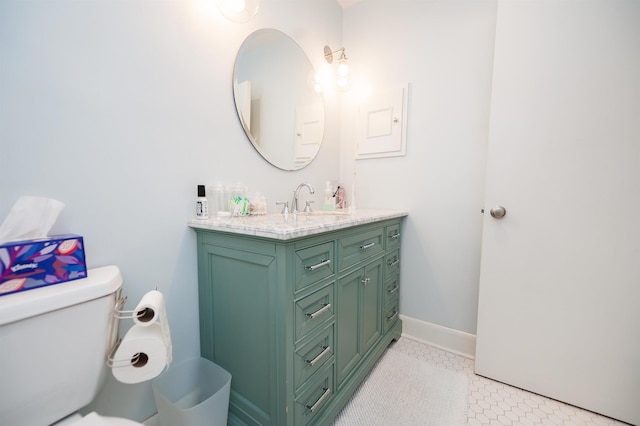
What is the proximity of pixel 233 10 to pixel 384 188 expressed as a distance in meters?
1.37

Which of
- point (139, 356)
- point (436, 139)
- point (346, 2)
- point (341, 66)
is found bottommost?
point (139, 356)

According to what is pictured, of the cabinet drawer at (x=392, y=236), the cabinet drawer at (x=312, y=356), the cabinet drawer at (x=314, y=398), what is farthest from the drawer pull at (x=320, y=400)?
the cabinet drawer at (x=392, y=236)

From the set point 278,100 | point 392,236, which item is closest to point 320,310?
→ point 392,236

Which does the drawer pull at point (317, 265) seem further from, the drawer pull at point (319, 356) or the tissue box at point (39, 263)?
the tissue box at point (39, 263)

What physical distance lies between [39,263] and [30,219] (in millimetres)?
135

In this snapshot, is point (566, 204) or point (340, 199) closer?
point (566, 204)

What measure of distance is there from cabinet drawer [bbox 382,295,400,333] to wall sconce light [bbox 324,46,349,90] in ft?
5.26

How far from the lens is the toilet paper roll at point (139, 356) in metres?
0.72

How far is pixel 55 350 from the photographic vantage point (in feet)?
2.11

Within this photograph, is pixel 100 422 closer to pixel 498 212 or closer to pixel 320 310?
pixel 320 310

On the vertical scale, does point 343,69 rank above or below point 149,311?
above

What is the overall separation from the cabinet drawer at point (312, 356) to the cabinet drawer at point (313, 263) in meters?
0.23

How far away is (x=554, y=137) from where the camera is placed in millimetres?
1203

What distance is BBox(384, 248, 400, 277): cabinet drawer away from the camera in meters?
1.59
